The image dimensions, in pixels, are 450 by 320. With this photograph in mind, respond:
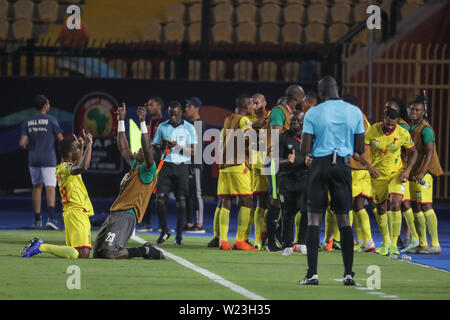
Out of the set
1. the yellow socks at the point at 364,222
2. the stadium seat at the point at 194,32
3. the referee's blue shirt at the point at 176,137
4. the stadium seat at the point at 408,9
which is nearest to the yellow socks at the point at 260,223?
the yellow socks at the point at 364,222

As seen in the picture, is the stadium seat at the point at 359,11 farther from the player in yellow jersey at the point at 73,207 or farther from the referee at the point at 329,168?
the referee at the point at 329,168

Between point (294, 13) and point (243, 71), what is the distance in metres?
3.52

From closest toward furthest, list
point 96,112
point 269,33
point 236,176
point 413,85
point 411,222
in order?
point 236,176 < point 411,222 < point 96,112 < point 413,85 < point 269,33

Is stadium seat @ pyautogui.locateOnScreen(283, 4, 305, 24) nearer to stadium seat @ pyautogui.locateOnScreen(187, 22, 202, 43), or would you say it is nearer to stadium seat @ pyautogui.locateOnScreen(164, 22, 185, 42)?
stadium seat @ pyautogui.locateOnScreen(187, 22, 202, 43)

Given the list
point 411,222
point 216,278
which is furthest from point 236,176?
point 216,278

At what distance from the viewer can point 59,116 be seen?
63.6 ft

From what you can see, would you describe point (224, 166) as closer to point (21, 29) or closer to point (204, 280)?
point (204, 280)

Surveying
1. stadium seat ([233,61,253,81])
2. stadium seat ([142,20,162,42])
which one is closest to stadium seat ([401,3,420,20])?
stadium seat ([233,61,253,81])

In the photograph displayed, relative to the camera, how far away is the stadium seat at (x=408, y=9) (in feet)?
81.7

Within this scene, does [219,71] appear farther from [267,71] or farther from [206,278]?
[206,278]

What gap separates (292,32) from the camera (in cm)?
2452

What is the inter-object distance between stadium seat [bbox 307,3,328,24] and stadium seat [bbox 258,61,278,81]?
117 inches

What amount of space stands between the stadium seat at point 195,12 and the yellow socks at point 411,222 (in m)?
12.1

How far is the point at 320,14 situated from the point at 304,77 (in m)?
5.26
